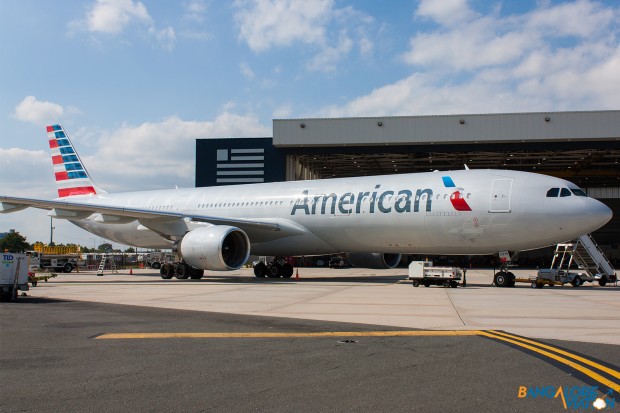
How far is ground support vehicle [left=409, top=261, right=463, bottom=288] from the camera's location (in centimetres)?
1998

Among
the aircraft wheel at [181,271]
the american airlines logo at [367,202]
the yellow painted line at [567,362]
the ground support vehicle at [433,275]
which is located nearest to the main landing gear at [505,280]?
the ground support vehicle at [433,275]

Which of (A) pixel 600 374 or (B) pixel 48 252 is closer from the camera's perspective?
(A) pixel 600 374

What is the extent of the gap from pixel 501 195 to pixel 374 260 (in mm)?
8503

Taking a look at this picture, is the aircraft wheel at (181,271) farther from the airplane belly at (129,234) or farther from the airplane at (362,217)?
the airplane belly at (129,234)

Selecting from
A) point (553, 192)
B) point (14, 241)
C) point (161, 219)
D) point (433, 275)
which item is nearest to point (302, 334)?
point (433, 275)

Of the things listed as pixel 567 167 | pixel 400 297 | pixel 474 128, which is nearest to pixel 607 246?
pixel 567 167

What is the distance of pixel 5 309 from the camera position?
12438mm

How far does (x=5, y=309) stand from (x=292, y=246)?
13.6 metres

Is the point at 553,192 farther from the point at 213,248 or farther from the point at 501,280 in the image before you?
the point at 213,248

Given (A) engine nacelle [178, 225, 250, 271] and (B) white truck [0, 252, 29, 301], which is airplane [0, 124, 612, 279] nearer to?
(A) engine nacelle [178, 225, 250, 271]

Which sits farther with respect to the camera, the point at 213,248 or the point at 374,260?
the point at 374,260

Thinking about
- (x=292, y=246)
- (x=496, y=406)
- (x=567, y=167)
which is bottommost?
(x=496, y=406)

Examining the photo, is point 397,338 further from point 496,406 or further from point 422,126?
point 422,126

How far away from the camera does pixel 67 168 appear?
33.1 metres
